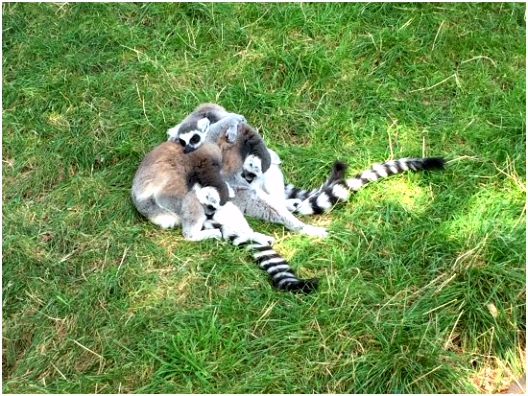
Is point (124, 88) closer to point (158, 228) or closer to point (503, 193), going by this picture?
point (158, 228)

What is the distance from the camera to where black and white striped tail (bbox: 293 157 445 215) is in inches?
160

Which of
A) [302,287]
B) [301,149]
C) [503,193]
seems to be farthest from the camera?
[301,149]

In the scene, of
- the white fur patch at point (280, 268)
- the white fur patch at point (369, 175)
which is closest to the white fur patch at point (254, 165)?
the white fur patch at point (369, 175)

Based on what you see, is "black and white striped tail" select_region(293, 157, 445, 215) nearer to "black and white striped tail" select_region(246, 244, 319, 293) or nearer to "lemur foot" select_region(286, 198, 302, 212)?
"lemur foot" select_region(286, 198, 302, 212)

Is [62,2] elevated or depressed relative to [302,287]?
elevated

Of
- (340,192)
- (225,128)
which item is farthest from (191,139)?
(340,192)

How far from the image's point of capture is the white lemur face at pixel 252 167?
4.16 meters

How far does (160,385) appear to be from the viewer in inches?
123

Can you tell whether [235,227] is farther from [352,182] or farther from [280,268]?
[352,182]

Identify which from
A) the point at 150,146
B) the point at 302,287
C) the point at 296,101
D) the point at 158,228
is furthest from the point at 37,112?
the point at 302,287

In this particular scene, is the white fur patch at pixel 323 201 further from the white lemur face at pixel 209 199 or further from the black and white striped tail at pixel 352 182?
the white lemur face at pixel 209 199

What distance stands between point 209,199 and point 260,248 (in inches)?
18.4

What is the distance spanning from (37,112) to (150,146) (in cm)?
97

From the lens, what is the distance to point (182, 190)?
404 centimetres
